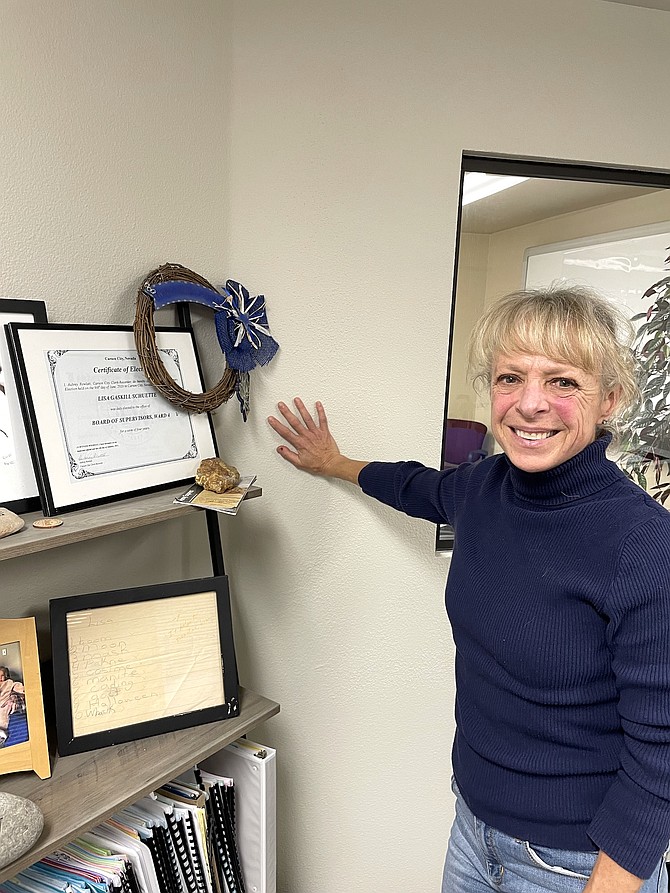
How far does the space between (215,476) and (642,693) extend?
839 millimetres

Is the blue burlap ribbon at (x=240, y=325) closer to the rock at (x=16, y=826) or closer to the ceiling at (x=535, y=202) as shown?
the ceiling at (x=535, y=202)

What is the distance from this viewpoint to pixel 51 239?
137 centimetres

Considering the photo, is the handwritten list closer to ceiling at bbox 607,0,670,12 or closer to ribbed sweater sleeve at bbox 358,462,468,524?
ribbed sweater sleeve at bbox 358,462,468,524

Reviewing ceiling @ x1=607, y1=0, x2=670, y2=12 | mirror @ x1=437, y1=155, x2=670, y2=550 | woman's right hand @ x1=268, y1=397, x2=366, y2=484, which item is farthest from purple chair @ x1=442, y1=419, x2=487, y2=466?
ceiling @ x1=607, y1=0, x2=670, y2=12

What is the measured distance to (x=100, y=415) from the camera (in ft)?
4.54

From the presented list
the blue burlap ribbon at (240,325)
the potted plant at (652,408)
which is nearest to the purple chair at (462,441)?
the potted plant at (652,408)

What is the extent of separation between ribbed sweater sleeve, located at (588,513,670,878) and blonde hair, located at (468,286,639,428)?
0.22 metres

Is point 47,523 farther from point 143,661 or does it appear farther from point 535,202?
point 535,202

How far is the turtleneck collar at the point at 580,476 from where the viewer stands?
114 cm

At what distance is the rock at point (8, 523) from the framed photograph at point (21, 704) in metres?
0.20

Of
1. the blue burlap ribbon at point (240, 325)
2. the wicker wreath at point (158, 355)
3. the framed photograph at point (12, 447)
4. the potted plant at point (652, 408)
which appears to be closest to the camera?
the framed photograph at point (12, 447)

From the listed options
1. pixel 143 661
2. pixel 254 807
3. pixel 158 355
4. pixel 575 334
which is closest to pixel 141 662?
pixel 143 661

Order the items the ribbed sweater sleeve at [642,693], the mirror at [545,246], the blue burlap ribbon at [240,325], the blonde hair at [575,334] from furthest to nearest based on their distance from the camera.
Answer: the mirror at [545,246], the blue burlap ribbon at [240,325], the blonde hair at [575,334], the ribbed sweater sleeve at [642,693]

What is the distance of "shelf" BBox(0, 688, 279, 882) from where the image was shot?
1.16m
